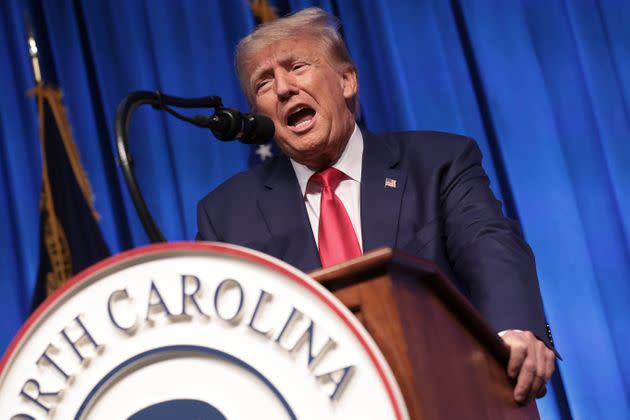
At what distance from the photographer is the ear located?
2.14m

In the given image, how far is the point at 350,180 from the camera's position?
1.87 m

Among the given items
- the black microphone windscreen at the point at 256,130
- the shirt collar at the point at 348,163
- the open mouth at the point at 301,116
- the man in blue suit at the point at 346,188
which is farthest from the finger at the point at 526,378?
the open mouth at the point at 301,116

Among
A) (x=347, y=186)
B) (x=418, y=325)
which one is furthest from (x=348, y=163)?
(x=418, y=325)

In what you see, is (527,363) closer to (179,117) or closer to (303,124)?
(179,117)

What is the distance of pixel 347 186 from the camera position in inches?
73.3

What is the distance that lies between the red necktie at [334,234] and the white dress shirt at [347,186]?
4cm

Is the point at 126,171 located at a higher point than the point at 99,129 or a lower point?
lower

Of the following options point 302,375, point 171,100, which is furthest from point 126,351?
point 171,100

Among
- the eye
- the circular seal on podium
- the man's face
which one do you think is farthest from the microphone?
the eye

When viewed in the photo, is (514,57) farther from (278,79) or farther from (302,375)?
(302,375)

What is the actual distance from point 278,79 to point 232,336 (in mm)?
1312

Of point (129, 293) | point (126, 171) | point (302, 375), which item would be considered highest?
point (126, 171)

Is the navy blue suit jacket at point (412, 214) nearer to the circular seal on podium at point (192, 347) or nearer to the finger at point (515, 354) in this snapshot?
the finger at point (515, 354)

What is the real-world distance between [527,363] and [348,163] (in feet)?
2.88
